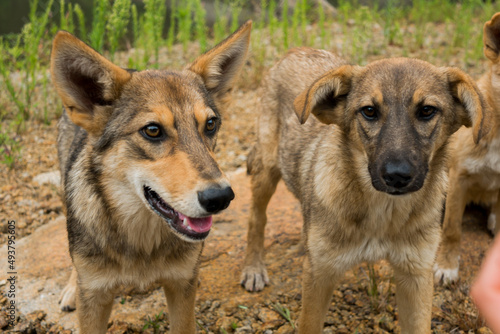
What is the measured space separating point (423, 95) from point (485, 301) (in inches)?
86.2

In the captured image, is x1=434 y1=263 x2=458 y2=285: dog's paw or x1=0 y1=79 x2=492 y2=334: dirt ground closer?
x1=0 y1=79 x2=492 y2=334: dirt ground

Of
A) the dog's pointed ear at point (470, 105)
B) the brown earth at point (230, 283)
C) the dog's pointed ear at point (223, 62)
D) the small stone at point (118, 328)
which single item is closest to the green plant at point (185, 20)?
the brown earth at point (230, 283)

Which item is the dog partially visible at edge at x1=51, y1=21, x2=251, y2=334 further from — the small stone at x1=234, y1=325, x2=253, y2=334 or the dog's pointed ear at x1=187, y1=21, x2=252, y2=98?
the small stone at x1=234, y1=325, x2=253, y2=334

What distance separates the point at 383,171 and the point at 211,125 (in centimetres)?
116

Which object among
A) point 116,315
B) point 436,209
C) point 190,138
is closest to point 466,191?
point 436,209

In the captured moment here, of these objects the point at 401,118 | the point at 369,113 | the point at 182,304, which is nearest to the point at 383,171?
the point at 401,118

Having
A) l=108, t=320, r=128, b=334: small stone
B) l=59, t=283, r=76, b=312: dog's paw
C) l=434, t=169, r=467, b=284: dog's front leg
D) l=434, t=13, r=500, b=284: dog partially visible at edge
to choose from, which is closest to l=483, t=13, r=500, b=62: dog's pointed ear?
l=434, t=13, r=500, b=284: dog partially visible at edge

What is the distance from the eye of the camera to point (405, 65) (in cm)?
346

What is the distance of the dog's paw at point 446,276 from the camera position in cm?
475

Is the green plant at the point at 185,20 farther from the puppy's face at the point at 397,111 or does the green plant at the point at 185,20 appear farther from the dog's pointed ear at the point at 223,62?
the puppy's face at the point at 397,111

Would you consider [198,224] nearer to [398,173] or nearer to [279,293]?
[398,173]

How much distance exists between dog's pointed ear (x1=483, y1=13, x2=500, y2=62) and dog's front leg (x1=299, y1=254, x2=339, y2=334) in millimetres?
2449

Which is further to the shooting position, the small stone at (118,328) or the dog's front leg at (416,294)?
the small stone at (118,328)

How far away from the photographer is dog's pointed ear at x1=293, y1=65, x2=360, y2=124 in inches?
130
